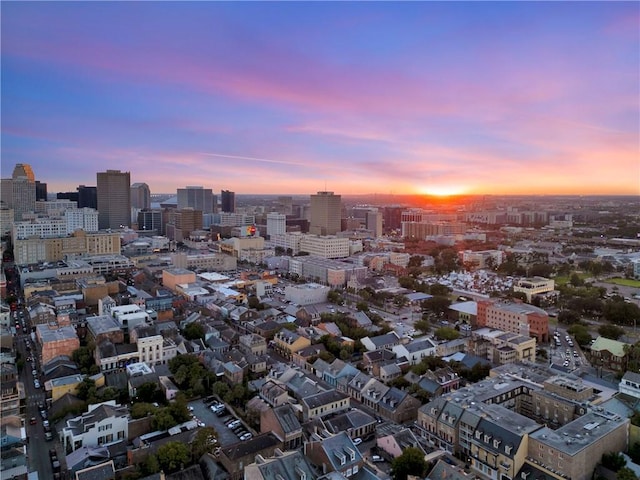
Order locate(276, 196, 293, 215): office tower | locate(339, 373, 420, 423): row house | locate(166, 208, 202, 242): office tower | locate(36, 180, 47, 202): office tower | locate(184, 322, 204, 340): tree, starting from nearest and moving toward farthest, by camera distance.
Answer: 1. locate(339, 373, 420, 423): row house
2. locate(184, 322, 204, 340): tree
3. locate(166, 208, 202, 242): office tower
4. locate(36, 180, 47, 202): office tower
5. locate(276, 196, 293, 215): office tower

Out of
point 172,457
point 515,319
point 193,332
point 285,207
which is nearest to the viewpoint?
point 172,457

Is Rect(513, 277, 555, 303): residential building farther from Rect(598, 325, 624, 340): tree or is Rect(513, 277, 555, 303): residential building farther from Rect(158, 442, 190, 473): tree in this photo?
Rect(158, 442, 190, 473): tree

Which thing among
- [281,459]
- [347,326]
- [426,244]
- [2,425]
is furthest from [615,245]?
[2,425]

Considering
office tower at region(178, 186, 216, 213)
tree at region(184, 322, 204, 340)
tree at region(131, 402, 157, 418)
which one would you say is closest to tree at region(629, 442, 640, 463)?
tree at region(131, 402, 157, 418)

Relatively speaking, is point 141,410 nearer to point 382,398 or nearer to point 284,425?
point 284,425

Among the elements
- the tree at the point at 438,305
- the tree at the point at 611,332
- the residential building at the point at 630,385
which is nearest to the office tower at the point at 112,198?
the tree at the point at 438,305

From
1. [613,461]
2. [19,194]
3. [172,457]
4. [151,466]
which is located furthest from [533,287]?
[19,194]
